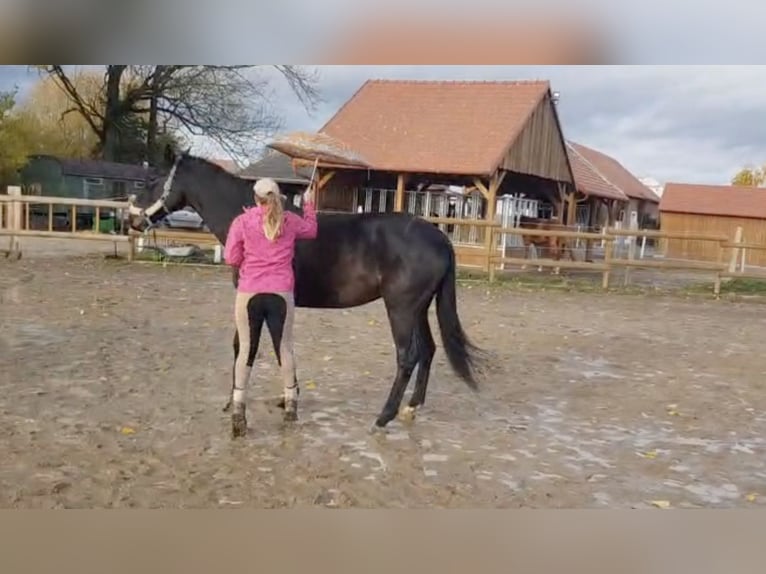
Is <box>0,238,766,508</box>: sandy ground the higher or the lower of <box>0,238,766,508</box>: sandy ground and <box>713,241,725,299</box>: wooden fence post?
the lower

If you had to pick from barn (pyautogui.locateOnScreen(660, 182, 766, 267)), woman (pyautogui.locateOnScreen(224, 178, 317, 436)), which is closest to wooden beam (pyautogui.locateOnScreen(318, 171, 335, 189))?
woman (pyautogui.locateOnScreen(224, 178, 317, 436))

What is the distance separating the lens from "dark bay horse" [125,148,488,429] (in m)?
2.77

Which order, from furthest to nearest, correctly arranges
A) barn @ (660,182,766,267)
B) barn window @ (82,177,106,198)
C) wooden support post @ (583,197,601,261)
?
1. wooden support post @ (583,197,601,261)
2. barn @ (660,182,766,267)
3. barn window @ (82,177,106,198)

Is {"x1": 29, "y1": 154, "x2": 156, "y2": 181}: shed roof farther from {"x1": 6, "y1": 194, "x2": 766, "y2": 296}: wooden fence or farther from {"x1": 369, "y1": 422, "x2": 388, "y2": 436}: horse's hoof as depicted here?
{"x1": 369, "y1": 422, "x2": 388, "y2": 436}: horse's hoof

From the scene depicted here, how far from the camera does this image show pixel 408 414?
115 inches

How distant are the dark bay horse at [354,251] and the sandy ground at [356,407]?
464mm

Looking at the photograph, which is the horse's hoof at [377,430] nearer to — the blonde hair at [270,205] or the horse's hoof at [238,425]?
the horse's hoof at [238,425]

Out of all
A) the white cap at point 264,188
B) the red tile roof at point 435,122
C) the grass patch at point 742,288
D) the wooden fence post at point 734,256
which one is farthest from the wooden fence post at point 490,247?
the wooden fence post at point 734,256

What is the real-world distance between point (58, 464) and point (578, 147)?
2.63 m

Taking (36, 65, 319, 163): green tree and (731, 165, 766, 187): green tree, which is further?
(731, 165, 766, 187): green tree

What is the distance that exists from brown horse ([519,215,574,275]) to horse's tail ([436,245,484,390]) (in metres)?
0.93

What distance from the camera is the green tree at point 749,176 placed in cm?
341

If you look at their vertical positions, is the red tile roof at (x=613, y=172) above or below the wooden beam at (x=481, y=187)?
above
